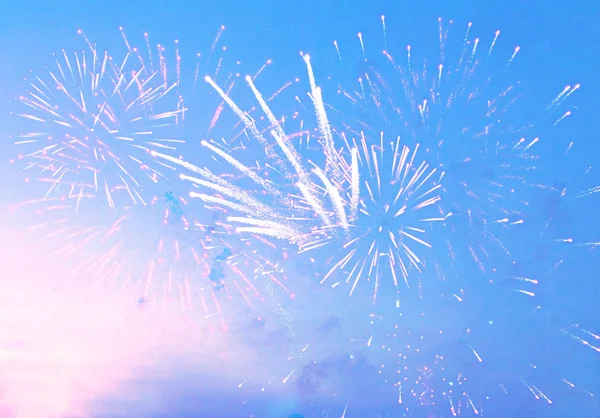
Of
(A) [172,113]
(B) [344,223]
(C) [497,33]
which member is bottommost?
(B) [344,223]

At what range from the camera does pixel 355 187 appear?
18594 millimetres

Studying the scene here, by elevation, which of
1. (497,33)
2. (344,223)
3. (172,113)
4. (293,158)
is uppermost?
(497,33)

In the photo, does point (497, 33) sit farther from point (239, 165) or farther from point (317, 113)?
point (239, 165)

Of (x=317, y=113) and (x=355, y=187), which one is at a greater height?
(x=317, y=113)

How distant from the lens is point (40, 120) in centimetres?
1850

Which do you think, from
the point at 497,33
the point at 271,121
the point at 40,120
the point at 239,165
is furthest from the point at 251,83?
the point at 497,33

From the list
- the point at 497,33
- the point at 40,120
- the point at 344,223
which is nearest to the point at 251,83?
the point at 344,223

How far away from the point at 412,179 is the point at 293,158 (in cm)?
422

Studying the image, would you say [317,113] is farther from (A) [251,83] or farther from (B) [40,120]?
(B) [40,120]

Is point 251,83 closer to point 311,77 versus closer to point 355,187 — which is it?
point 311,77

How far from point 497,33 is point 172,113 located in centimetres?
1151

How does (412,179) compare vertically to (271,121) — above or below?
below

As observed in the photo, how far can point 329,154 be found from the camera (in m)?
18.5

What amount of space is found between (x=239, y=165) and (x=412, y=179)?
5.97 metres
